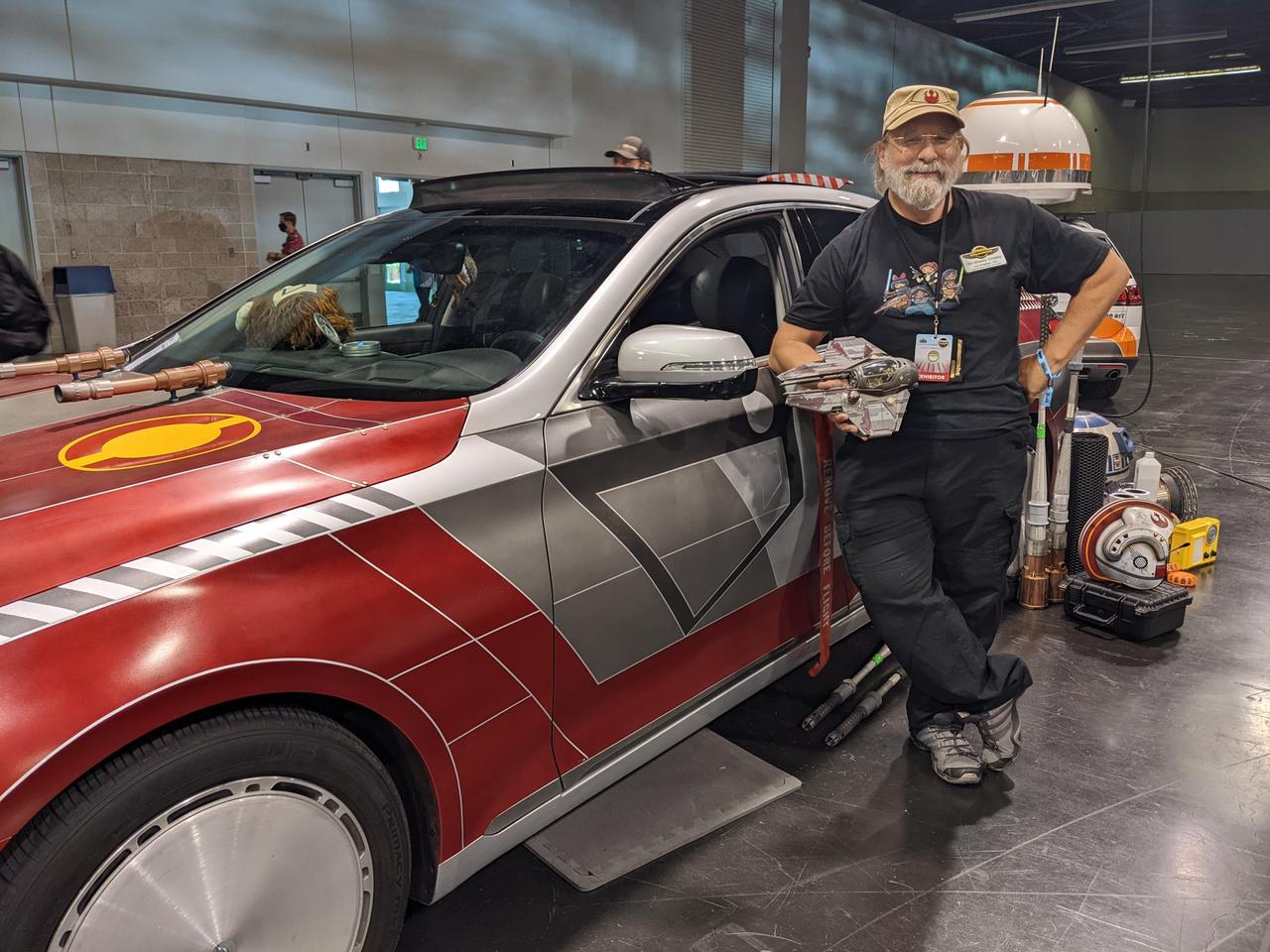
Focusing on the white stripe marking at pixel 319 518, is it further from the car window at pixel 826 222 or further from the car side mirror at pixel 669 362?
the car window at pixel 826 222

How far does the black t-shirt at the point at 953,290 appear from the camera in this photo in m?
2.44

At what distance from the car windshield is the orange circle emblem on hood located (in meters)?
0.23

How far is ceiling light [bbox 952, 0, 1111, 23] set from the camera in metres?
18.5

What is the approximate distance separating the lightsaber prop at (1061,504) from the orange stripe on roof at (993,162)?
92 centimetres

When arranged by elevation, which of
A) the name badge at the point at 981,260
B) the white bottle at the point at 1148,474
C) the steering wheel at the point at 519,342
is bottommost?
the white bottle at the point at 1148,474

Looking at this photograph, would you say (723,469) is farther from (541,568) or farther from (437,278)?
(437,278)

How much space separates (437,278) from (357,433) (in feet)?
3.28

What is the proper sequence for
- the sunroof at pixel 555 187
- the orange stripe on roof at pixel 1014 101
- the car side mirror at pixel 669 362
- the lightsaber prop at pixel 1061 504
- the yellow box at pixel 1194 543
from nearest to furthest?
the car side mirror at pixel 669 362, the sunroof at pixel 555 187, the lightsaber prop at pixel 1061 504, the orange stripe on roof at pixel 1014 101, the yellow box at pixel 1194 543

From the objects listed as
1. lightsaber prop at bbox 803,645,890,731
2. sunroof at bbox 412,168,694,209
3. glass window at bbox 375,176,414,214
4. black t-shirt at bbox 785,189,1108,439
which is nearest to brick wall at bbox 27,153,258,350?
glass window at bbox 375,176,414,214

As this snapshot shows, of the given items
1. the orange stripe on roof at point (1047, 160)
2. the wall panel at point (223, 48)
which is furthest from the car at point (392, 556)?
the wall panel at point (223, 48)

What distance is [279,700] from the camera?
1.45 metres

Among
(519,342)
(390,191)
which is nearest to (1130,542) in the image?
(519,342)

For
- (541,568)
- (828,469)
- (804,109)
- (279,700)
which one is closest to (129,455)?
(279,700)

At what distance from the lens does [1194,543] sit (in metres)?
4.31
